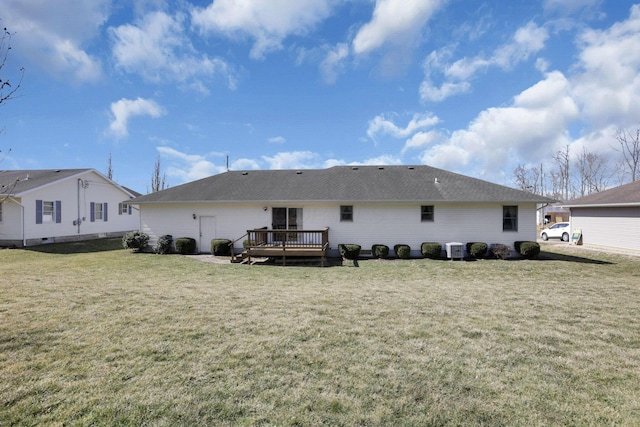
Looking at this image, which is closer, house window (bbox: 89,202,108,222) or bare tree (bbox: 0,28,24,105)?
bare tree (bbox: 0,28,24,105)

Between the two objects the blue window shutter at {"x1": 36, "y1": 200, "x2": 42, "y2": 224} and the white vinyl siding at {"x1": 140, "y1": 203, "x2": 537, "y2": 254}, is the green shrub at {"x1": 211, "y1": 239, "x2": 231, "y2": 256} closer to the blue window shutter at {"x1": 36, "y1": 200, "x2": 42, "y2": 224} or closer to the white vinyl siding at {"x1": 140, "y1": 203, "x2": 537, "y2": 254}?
the white vinyl siding at {"x1": 140, "y1": 203, "x2": 537, "y2": 254}

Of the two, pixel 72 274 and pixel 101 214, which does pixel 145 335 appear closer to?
pixel 72 274

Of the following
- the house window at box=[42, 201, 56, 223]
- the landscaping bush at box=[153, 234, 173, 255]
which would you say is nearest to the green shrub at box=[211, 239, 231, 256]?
the landscaping bush at box=[153, 234, 173, 255]

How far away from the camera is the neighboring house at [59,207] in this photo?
698 inches

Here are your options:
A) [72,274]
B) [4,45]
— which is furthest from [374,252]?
[4,45]

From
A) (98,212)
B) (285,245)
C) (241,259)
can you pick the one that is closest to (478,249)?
(285,245)

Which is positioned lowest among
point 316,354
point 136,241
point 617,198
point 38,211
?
point 316,354

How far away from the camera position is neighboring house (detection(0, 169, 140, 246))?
1772 cm

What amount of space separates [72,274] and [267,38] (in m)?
12.8

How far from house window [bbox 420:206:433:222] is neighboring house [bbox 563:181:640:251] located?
11053mm

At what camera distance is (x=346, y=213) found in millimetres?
15086

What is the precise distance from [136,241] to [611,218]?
27663 millimetres

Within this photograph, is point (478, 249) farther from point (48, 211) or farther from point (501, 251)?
point (48, 211)

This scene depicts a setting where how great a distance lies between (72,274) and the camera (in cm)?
998
